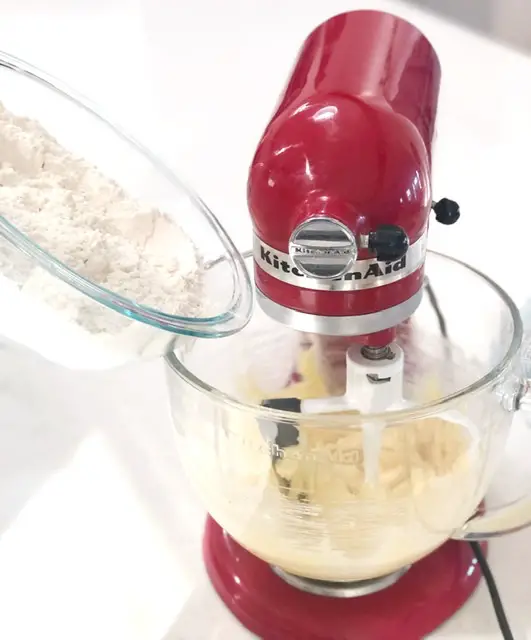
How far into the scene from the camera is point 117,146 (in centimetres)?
46

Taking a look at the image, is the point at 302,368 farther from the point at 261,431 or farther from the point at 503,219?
the point at 503,219

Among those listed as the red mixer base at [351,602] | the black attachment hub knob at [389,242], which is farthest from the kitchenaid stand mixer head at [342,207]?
the red mixer base at [351,602]

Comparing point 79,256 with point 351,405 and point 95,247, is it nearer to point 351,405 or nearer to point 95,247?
point 95,247

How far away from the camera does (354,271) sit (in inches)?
12.6

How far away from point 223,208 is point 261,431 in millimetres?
421

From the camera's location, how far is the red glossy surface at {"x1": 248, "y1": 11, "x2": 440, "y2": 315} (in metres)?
0.31

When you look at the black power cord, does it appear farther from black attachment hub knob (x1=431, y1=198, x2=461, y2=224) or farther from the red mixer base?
black attachment hub knob (x1=431, y1=198, x2=461, y2=224)

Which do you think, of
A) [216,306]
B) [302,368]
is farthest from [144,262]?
[302,368]

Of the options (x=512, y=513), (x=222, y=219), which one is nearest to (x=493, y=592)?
(x=512, y=513)

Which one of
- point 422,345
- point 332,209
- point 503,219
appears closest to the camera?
point 332,209

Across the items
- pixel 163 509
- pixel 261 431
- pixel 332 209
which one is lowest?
pixel 163 509

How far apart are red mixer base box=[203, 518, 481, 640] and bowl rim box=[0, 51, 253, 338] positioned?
0.17 m

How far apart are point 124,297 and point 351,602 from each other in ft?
0.76

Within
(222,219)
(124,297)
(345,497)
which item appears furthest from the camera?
(222,219)
